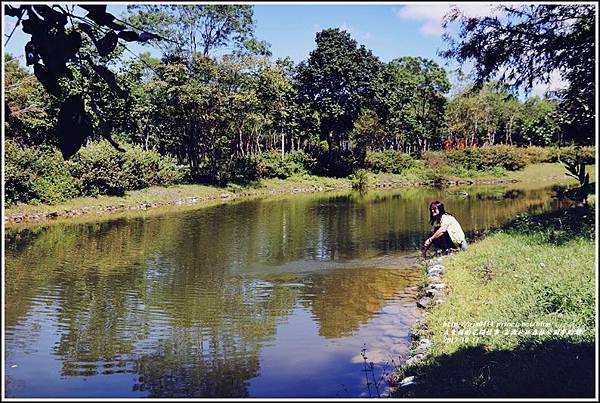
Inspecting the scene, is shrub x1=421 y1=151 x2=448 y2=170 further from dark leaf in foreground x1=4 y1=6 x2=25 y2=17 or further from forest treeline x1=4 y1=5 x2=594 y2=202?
dark leaf in foreground x1=4 y1=6 x2=25 y2=17

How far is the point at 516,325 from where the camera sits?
5727mm

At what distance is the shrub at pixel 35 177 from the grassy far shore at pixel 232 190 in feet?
1.31

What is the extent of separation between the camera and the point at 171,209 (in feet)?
76.3

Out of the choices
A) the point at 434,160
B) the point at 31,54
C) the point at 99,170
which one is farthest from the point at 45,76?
the point at 434,160

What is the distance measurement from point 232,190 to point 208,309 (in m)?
21.5

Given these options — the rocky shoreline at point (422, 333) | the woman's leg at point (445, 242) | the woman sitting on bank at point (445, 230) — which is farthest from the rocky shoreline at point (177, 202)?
the rocky shoreline at point (422, 333)

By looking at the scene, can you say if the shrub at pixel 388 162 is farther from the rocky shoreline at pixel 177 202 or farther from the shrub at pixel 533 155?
the shrub at pixel 533 155

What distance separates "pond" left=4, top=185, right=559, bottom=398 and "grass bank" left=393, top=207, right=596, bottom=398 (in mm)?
692

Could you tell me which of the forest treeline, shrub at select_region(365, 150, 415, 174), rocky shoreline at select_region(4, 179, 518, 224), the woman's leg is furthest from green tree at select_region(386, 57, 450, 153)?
the woman's leg

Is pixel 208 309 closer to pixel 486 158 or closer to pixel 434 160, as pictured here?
pixel 434 160

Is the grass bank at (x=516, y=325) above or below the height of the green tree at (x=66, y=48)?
below

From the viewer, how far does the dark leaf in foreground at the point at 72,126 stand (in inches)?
79.9

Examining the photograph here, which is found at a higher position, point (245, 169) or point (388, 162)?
point (388, 162)

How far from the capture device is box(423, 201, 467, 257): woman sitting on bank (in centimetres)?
1067
